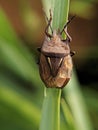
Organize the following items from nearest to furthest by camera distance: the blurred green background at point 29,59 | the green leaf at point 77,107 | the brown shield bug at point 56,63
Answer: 1. the brown shield bug at point 56,63
2. the green leaf at point 77,107
3. the blurred green background at point 29,59

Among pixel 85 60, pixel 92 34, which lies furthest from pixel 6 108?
pixel 92 34

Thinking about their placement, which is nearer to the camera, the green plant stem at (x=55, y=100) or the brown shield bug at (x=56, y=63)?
the green plant stem at (x=55, y=100)

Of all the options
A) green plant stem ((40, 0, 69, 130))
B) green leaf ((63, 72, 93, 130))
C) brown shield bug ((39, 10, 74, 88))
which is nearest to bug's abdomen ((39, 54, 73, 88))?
brown shield bug ((39, 10, 74, 88))

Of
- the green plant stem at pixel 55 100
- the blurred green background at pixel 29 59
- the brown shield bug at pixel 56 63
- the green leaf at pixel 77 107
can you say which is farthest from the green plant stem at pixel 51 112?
the blurred green background at pixel 29 59

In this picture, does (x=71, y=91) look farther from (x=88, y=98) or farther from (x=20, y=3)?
(x=20, y=3)

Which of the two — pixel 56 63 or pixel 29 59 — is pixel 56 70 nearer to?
pixel 56 63

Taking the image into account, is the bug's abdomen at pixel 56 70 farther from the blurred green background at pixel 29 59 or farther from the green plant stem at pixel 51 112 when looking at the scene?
the blurred green background at pixel 29 59

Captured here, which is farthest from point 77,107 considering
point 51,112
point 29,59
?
point 51,112
